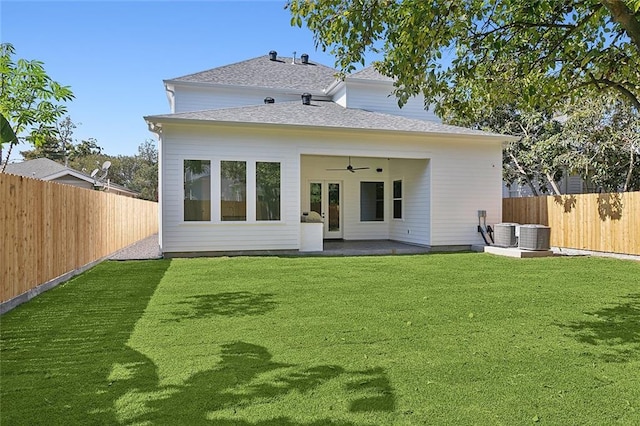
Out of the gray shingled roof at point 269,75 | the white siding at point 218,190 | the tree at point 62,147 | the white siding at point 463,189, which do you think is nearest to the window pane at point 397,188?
the white siding at point 463,189

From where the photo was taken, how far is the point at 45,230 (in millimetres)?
6840

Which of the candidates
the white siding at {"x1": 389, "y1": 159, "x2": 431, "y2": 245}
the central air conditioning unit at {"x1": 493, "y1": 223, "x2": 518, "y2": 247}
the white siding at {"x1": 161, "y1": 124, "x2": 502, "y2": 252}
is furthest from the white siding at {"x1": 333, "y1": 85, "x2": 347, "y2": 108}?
the central air conditioning unit at {"x1": 493, "y1": 223, "x2": 518, "y2": 247}

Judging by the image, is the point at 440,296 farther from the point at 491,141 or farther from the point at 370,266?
the point at 491,141

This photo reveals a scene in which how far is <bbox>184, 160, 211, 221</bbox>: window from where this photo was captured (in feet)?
37.2

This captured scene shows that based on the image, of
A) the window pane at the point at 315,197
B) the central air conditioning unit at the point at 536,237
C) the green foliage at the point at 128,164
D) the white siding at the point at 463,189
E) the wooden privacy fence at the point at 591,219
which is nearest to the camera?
the wooden privacy fence at the point at 591,219

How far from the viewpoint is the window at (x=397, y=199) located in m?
15.7

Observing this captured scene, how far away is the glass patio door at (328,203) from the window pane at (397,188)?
219 centimetres

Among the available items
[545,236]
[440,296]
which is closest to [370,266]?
[440,296]

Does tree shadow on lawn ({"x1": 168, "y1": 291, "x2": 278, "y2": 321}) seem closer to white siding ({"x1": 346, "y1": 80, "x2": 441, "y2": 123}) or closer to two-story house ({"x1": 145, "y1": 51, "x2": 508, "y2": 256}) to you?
two-story house ({"x1": 145, "y1": 51, "x2": 508, "y2": 256})

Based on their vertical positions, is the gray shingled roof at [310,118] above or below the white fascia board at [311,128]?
above

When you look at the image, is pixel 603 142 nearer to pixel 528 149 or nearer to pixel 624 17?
pixel 528 149

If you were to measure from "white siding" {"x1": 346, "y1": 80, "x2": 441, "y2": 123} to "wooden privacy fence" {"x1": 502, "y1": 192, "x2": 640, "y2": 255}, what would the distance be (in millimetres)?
5853

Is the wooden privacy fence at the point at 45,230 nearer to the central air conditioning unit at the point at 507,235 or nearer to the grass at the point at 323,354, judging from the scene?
the grass at the point at 323,354

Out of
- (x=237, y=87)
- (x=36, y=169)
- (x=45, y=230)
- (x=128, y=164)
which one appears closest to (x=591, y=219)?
(x=45, y=230)
